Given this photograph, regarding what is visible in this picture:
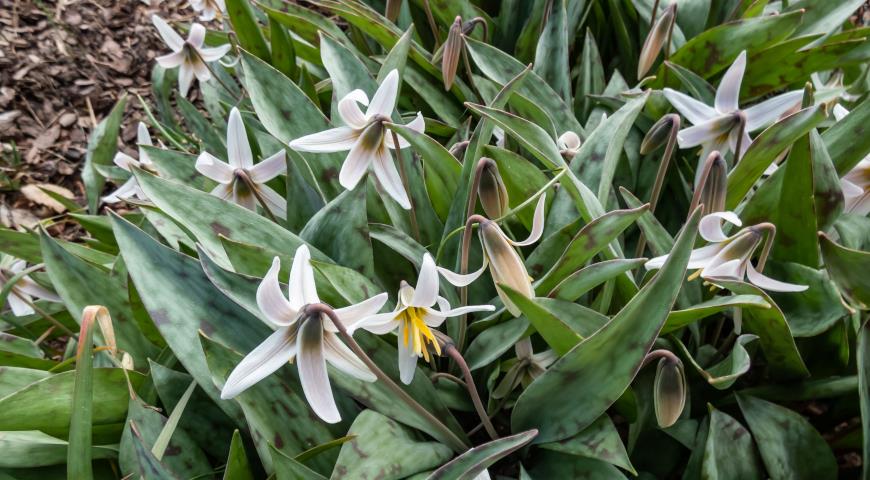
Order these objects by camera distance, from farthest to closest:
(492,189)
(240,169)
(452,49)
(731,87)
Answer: (452,49), (240,169), (731,87), (492,189)

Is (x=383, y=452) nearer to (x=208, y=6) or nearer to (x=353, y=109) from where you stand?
(x=353, y=109)

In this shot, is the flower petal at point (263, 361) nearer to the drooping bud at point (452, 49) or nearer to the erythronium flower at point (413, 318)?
the erythronium flower at point (413, 318)

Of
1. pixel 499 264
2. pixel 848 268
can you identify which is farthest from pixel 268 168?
pixel 848 268

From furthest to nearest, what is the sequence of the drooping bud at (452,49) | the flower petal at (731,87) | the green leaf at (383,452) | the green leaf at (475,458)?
the drooping bud at (452,49), the flower petal at (731,87), the green leaf at (383,452), the green leaf at (475,458)

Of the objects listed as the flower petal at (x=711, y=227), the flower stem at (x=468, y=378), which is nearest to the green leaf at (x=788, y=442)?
the flower petal at (x=711, y=227)

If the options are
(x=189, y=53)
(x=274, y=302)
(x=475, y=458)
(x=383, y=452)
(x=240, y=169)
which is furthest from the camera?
(x=189, y=53)
